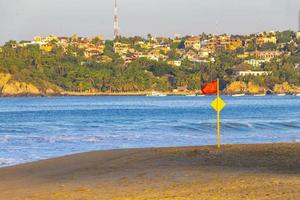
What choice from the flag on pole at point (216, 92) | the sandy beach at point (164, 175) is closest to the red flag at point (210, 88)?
the flag on pole at point (216, 92)

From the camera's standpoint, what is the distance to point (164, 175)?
20344 mm

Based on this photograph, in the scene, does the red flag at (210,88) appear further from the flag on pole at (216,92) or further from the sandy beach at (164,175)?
the sandy beach at (164,175)

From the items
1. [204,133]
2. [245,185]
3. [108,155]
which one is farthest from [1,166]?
[204,133]

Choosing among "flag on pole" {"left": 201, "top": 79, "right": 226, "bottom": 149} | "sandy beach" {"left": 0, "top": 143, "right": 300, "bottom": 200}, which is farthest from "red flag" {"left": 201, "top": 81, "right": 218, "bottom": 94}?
"sandy beach" {"left": 0, "top": 143, "right": 300, "bottom": 200}

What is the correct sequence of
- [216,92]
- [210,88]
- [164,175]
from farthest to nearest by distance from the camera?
[210,88], [216,92], [164,175]

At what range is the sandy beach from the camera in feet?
55.8

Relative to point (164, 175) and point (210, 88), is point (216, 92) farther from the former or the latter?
point (164, 175)

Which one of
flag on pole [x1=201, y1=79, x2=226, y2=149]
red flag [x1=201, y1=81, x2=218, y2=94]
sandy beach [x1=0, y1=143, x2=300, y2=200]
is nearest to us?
sandy beach [x1=0, y1=143, x2=300, y2=200]

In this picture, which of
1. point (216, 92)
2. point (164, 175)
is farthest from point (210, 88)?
point (164, 175)

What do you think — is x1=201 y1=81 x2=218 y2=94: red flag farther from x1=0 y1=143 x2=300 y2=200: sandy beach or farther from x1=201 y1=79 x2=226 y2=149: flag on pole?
x1=0 y1=143 x2=300 y2=200: sandy beach

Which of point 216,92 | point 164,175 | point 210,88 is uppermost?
point 210,88

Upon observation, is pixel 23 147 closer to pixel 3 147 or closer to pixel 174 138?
pixel 3 147

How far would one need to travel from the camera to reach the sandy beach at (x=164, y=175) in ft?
55.8

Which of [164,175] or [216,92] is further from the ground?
[216,92]
